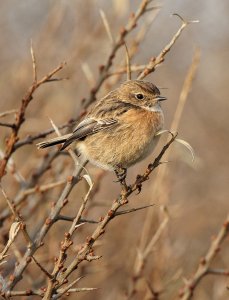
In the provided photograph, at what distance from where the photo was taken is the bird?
4.08 meters

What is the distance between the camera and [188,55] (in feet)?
32.3

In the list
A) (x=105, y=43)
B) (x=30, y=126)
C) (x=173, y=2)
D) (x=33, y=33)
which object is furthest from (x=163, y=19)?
(x=30, y=126)

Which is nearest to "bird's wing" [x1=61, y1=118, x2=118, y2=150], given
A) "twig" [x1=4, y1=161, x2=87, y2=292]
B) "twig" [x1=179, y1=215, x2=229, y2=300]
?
"twig" [x1=4, y1=161, x2=87, y2=292]

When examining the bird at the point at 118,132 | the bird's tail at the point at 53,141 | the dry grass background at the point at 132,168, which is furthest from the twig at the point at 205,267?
the bird's tail at the point at 53,141

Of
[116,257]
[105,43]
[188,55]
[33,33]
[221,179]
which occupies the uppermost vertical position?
[105,43]

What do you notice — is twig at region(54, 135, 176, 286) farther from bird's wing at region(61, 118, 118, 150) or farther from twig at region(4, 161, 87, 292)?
bird's wing at region(61, 118, 118, 150)

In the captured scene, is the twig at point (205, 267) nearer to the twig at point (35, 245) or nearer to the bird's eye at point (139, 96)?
the twig at point (35, 245)

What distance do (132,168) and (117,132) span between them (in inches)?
126

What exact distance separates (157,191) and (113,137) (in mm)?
516

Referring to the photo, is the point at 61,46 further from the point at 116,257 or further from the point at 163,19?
the point at 116,257

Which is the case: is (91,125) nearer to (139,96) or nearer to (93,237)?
(139,96)

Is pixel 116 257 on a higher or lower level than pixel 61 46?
lower

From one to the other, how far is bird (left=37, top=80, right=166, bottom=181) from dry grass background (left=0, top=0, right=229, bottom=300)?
0.29 metres

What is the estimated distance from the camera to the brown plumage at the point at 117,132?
4.09m
